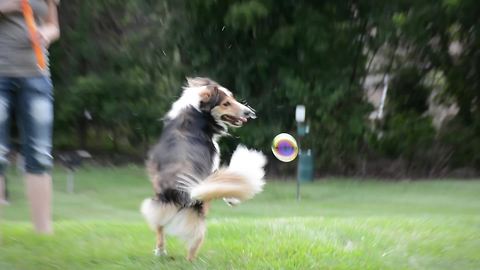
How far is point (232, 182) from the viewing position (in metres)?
4.12

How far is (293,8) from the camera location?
693 inches

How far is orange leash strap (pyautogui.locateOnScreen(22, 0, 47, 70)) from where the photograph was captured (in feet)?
13.4

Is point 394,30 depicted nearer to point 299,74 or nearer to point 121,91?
point 299,74

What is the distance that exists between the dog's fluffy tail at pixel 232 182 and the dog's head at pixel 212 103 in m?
0.94

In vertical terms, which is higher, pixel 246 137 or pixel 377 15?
pixel 377 15

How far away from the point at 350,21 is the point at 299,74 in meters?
2.10

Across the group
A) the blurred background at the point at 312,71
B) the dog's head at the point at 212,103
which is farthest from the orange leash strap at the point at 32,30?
the blurred background at the point at 312,71

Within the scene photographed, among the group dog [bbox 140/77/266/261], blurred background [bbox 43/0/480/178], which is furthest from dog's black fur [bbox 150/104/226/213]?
blurred background [bbox 43/0/480/178]

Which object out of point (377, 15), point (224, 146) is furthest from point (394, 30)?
point (224, 146)

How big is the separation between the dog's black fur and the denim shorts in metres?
0.82

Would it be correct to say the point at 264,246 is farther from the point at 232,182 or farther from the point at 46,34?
the point at 46,34

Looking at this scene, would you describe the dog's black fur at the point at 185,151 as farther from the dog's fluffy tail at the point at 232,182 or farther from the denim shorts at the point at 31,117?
the denim shorts at the point at 31,117

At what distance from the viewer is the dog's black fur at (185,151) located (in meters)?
4.25

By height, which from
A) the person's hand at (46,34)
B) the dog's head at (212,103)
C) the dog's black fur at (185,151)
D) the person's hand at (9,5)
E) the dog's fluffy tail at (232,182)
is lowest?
the dog's fluffy tail at (232,182)
